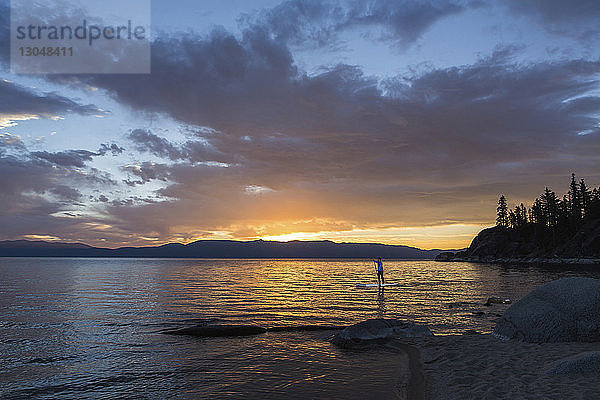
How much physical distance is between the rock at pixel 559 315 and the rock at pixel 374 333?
11.9 feet

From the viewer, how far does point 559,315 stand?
14.7 metres

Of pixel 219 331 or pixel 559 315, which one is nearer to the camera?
pixel 559 315

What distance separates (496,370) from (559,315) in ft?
17.5

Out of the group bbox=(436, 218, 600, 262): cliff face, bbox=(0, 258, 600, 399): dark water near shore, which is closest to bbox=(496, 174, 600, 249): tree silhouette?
bbox=(436, 218, 600, 262): cliff face

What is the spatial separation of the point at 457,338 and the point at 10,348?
66.5 feet

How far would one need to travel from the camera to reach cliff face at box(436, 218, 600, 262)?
112m

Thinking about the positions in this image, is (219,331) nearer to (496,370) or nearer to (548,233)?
(496,370)

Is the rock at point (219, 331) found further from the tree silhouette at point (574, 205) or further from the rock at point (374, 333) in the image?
the tree silhouette at point (574, 205)

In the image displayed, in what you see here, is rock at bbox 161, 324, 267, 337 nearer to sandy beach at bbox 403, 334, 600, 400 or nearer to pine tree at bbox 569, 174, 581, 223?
sandy beach at bbox 403, 334, 600, 400

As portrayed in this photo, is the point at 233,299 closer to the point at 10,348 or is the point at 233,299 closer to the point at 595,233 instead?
the point at 10,348

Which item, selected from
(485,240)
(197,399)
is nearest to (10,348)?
(197,399)

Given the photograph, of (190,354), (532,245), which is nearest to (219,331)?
(190,354)

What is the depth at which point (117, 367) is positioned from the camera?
13.7 metres

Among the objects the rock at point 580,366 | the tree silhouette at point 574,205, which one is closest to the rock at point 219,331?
the rock at point 580,366
